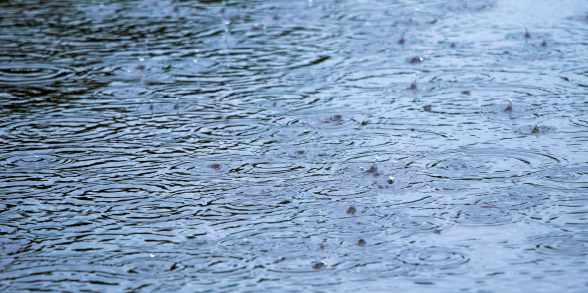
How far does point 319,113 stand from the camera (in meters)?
4.83

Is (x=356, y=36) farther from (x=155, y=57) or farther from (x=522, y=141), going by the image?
(x=522, y=141)

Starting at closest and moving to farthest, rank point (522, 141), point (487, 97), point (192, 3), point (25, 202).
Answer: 1. point (25, 202)
2. point (522, 141)
3. point (487, 97)
4. point (192, 3)

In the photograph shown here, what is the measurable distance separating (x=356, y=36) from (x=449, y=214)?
122 inches

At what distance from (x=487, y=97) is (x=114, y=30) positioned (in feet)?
12.0

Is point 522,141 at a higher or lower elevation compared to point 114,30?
lower

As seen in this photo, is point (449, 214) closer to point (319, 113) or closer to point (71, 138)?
point (319, 113)

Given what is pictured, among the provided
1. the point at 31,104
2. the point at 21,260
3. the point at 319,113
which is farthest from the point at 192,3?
the point at 21,260

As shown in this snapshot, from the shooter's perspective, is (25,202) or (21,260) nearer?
(21,260)

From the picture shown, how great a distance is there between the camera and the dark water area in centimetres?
314

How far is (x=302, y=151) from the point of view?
430 centimetres

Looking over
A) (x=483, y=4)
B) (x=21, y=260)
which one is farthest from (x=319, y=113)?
(x=483, y=4)

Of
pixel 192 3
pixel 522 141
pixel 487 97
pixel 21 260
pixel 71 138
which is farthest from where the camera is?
pixel 192 3

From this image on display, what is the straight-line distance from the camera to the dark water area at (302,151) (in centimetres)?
314

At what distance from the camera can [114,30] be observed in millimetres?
6883
